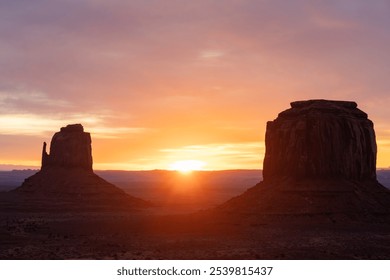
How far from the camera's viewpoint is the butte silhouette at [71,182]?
91750mm

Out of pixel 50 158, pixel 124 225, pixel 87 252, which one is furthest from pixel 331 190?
pixel 50 158

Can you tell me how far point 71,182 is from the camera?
330ft

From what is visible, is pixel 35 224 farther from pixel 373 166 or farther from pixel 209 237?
pixel 373 166

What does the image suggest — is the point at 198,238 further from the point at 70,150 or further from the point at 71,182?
the point at 70,150

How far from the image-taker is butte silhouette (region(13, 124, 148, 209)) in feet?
301

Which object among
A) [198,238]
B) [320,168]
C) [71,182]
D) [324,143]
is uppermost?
[324,143]

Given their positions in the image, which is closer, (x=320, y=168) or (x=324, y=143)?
(x=320, y=168)

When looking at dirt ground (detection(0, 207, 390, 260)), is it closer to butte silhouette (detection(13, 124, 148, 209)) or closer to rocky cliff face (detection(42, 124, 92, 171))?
butte silhouette (detection(13, 124, 148, 209))

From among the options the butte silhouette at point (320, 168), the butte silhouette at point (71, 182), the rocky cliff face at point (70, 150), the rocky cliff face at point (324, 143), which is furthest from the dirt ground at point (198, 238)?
the rocky cliff face at point (70, 150)

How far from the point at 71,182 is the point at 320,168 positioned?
56621mm

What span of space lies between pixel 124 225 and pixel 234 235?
594 inches

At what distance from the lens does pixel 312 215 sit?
5447 centimetres


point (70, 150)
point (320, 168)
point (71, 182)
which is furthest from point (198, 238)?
point (70, 150)

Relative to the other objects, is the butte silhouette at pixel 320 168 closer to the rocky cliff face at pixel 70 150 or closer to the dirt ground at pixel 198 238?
the dirt ground at pixel 198 238
